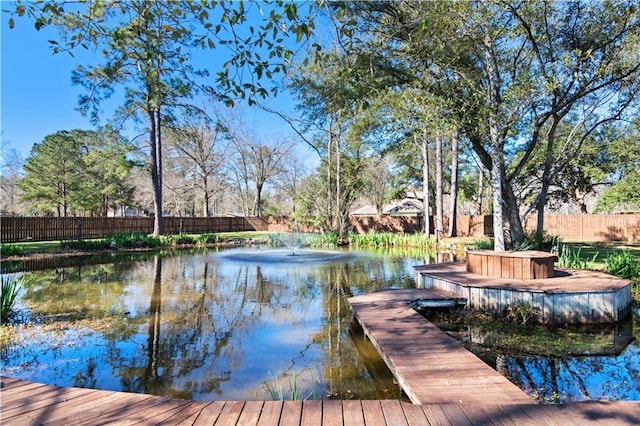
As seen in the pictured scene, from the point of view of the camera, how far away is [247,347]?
411 centimetres

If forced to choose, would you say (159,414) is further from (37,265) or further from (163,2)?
(37,265)

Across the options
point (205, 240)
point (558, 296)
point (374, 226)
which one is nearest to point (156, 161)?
point (205, 240)

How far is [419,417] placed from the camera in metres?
2.05

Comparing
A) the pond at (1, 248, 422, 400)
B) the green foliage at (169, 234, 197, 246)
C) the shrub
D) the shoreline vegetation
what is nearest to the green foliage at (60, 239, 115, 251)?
the shoreline vegetation

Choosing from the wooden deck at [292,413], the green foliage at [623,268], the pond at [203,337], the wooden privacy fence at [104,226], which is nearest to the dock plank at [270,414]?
the wooden deck at [292,413]

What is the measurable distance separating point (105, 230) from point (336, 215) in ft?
37.5

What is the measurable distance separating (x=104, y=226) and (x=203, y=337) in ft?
54.6

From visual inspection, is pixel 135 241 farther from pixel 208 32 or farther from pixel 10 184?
pixel 10 184

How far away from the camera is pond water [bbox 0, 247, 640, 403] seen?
10.4 feet

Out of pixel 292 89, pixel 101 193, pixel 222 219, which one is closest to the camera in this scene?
pixel 292 89

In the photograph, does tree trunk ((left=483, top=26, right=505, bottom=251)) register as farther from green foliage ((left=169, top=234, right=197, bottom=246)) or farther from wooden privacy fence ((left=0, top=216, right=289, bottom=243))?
wooden privacy fence ((left=0, top=216, right=289, bottom=243))

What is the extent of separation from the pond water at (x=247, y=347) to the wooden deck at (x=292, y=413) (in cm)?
49

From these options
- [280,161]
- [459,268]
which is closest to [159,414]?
[459,268]

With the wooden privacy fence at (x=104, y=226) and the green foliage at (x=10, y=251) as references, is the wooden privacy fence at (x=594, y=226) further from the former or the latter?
the green foliage at (x=10, y=251)
